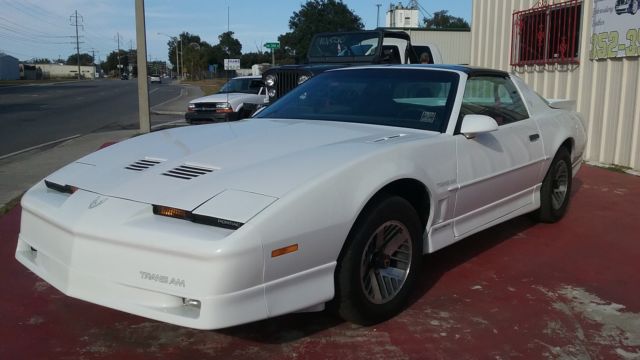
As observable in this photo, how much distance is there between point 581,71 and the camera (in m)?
9.30

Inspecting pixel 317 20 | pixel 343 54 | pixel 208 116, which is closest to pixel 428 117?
pixel 343 54

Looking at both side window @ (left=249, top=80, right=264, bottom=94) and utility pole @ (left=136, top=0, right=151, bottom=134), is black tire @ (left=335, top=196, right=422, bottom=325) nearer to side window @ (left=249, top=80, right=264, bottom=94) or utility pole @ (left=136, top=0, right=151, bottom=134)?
utility pole @ (left=136, top=0, right=151, bottom=134)

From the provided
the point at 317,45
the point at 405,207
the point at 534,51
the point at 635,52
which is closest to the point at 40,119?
the point at 317,45

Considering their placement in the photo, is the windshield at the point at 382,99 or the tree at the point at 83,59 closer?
the windshield at the point at 382,99

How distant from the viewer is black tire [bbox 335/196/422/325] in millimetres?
3133

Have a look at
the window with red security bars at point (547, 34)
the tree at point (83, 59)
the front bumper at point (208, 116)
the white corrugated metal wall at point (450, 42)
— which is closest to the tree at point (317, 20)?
the white corrugated metal wall at point (450, 42)

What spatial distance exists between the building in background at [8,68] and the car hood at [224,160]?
3519 inches

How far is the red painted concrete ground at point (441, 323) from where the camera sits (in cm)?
317

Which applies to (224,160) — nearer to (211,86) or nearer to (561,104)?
(561,104)

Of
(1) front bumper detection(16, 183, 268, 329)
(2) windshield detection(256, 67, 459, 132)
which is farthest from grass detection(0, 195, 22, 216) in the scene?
(1) front bumper detection(16, 183, 268, 329)

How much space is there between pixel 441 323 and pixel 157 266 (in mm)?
1716

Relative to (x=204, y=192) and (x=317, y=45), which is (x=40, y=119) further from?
(x=204, y=192)

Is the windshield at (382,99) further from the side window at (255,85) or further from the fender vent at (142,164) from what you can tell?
the side window at (255,85)

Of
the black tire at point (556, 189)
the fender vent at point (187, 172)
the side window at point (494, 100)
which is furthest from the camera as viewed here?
the black tire at point (556, 189)
